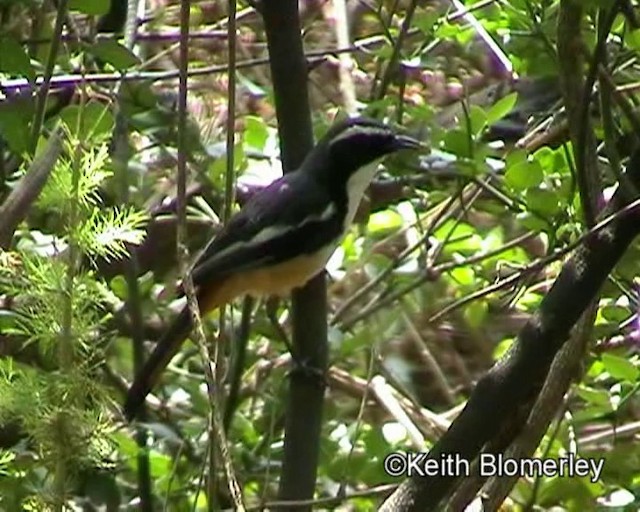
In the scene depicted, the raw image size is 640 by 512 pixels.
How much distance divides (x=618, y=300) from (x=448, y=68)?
109 centimetres

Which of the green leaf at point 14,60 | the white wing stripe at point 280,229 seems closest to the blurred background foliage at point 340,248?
the green leaf at point 14,60

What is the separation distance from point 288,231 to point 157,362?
456 millimetres

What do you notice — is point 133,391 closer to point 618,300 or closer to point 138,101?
point 138,101

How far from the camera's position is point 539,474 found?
2029mm

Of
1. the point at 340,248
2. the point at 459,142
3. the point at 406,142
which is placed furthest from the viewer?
the point at 340,248

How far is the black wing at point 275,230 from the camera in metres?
2.55

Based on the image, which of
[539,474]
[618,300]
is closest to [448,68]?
[618,300]

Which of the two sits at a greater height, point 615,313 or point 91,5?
point 91,5

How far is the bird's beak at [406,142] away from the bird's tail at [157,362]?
0.47 metres

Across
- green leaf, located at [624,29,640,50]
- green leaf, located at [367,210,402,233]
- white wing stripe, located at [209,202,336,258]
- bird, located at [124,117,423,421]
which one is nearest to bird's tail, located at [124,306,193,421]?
bird, located at [124,117,423,421]

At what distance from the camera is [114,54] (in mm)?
1803

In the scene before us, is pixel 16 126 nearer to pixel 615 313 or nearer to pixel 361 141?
pixel 361 141

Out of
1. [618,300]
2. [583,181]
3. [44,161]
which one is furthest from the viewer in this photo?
[618,300]

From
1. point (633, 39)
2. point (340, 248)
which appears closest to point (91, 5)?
point (633, 39)
